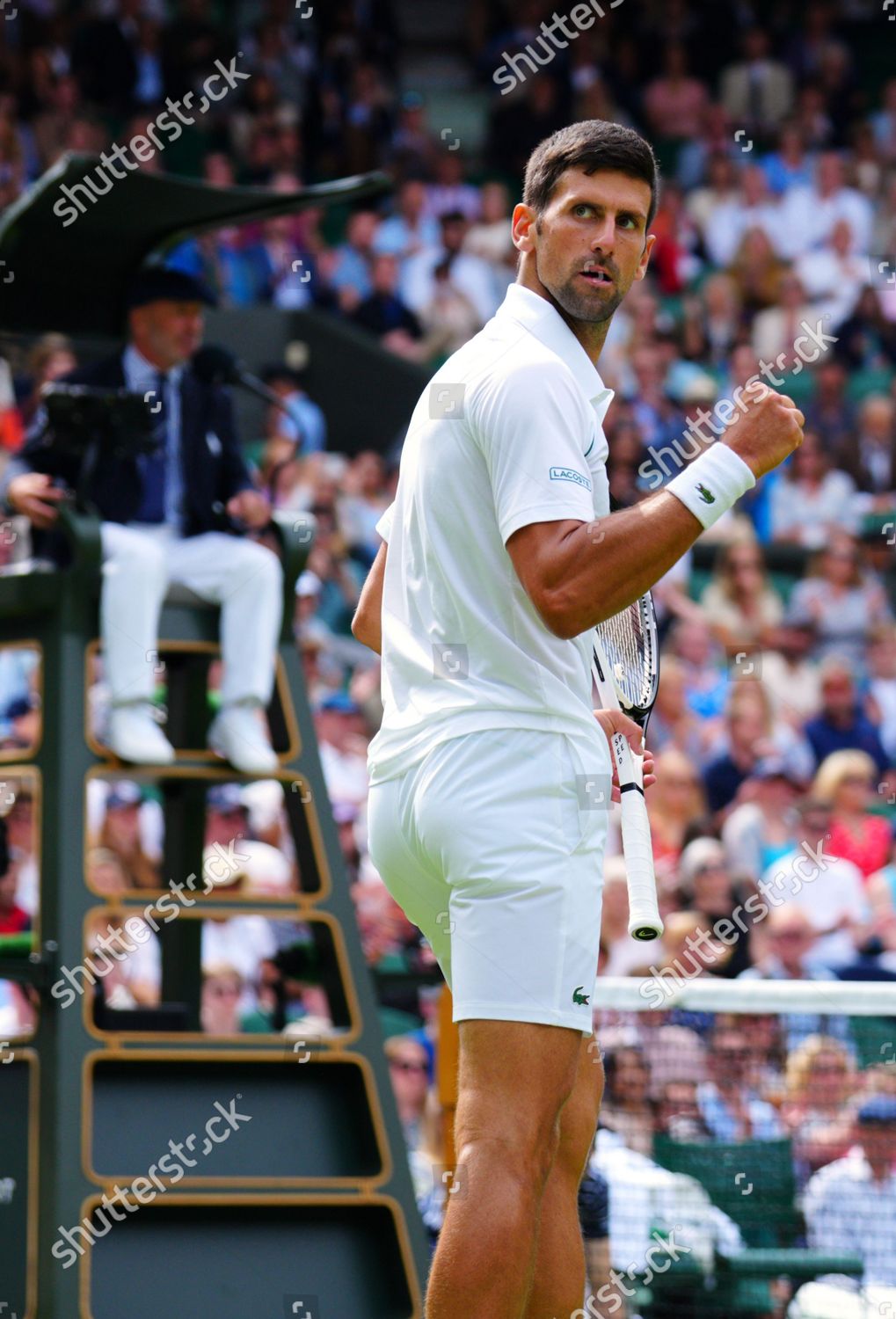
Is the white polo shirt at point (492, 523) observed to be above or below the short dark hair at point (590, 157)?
below

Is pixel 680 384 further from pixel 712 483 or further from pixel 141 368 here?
pixel 712 483

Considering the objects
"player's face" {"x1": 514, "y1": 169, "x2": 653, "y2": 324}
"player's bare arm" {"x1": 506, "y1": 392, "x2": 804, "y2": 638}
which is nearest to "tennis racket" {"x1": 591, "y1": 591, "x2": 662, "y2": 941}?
"player's bare arm" {"x1": 506, "y1": 392, "x2": 804, "y2": 638}

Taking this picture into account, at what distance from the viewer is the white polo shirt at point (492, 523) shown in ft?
11.1

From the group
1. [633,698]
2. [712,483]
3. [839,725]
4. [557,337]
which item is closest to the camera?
[712,483]

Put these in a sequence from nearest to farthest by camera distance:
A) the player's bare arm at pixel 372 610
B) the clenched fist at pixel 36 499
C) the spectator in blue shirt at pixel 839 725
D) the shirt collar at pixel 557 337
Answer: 1. the shirt collar at pixel 557 337
2. the player's bare arm at pixel 372 610
3. the clenched fist at pixel 36 499
4. the spectator in blue shirt at pixel 839 725

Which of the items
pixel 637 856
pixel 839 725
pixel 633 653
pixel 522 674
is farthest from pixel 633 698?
pixel 839 725

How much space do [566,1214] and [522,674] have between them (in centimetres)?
102

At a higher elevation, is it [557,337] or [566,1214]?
[557,337]

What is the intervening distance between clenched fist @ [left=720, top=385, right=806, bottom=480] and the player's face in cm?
35

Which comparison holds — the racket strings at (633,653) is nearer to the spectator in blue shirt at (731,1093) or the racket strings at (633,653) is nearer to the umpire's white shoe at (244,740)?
the umpire's white shoe at (244,740)

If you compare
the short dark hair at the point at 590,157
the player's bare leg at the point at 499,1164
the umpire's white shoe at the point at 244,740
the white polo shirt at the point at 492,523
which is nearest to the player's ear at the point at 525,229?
the short dark hair at the point at 590,157

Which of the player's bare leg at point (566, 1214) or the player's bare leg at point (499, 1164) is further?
the player's bare leg at point (566, 1214)

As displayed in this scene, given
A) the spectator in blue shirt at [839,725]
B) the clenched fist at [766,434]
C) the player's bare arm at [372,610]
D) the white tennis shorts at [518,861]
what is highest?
the spectator in blue shirt at [839,725]

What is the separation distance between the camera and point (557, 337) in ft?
11.9
